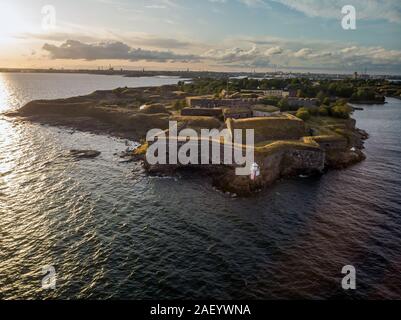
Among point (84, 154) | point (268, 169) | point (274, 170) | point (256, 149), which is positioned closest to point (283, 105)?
point (256, 149)

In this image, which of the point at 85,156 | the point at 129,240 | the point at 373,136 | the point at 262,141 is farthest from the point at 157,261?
the point at 373,136

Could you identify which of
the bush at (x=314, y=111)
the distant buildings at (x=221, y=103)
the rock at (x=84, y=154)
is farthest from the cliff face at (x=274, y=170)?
the distant buildings at (x=221, y=103)

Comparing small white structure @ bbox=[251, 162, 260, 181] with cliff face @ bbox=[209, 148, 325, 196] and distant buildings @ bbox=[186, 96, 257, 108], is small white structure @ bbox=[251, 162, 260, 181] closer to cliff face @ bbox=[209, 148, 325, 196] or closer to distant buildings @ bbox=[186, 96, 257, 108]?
cliff face @ bbox=[209, 148, 325, 196]

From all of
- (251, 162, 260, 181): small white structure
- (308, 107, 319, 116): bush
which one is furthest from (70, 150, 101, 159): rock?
(308, 107, 319, 116): bush

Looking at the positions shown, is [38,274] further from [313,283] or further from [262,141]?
[262,141]

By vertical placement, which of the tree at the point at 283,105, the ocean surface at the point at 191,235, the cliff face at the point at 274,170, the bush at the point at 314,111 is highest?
the tree at the point at 283,105

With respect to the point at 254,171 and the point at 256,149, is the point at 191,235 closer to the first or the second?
the point at 254,171

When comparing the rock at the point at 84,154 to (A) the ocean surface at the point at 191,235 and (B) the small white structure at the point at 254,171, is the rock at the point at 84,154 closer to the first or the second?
(A) the ocean surface at the point at 191,235
